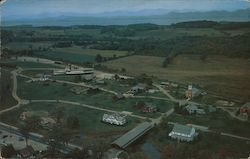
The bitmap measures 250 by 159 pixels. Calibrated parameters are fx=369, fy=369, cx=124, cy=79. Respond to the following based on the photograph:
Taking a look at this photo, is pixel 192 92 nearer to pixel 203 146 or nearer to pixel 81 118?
pixel 203 146

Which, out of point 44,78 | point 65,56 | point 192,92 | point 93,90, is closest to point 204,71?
point 192,92

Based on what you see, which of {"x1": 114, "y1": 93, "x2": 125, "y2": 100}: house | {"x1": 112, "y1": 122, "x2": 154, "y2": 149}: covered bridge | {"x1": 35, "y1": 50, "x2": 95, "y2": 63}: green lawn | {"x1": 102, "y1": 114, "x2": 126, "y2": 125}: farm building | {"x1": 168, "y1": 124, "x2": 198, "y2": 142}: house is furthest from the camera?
{"x1": 35, "y1": 50, "x2": 95, "y2": 63}: green lawn

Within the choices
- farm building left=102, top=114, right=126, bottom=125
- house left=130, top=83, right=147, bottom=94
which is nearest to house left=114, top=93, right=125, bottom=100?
house left=130, top=83, right=147, bottom=94

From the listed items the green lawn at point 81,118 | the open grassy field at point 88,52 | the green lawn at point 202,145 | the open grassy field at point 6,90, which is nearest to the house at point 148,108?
the green lawn at point 81,118

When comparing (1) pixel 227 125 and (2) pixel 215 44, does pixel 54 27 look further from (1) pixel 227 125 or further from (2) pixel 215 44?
(1) pixel 227 125

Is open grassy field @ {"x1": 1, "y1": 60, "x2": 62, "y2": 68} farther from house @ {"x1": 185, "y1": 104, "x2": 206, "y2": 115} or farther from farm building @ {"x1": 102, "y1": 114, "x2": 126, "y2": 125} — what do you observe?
house @ {"x1": 185, "y1": 104, "x2": 206, "y2": 115}

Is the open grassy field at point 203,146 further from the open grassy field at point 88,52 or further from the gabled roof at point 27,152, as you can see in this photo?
the gabled roof at point 27,152

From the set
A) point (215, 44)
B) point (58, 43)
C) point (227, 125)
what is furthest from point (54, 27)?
point (227, 125)
